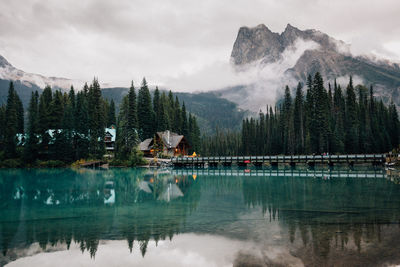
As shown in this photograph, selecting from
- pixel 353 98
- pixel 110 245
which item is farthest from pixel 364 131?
pixel 110 245

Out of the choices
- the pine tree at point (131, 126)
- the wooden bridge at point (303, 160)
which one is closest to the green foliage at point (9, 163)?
the pine tree at point (131, 126)

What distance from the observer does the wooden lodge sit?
75.2 m

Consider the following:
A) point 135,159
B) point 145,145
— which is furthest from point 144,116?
point 135,159

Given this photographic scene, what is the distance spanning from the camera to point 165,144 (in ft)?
251

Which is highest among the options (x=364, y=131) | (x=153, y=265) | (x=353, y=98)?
(x=353, y=98)

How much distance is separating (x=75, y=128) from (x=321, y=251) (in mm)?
66079

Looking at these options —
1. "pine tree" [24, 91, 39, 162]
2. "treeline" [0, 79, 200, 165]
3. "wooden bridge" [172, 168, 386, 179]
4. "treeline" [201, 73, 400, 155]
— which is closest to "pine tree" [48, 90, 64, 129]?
"treeline" [0, 79, 200, 165]

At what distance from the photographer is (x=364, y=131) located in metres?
73.2

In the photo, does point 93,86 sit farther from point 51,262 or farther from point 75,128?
point 51,262

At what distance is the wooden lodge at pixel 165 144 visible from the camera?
7522cm

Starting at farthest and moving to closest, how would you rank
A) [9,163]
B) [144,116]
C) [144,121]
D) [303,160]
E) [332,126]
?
1. [144,116]
2. [144,121]
3. [332,126]
4. [9,163]
5. [303,160]

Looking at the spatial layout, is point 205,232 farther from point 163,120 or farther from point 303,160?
point 163,120

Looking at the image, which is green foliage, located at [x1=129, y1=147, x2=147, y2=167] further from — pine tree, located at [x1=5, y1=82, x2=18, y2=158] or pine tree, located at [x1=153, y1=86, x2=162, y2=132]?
pine tree, located at [x1=5, y1=82, x2=18, y2=158]

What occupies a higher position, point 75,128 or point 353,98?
point 353,98
